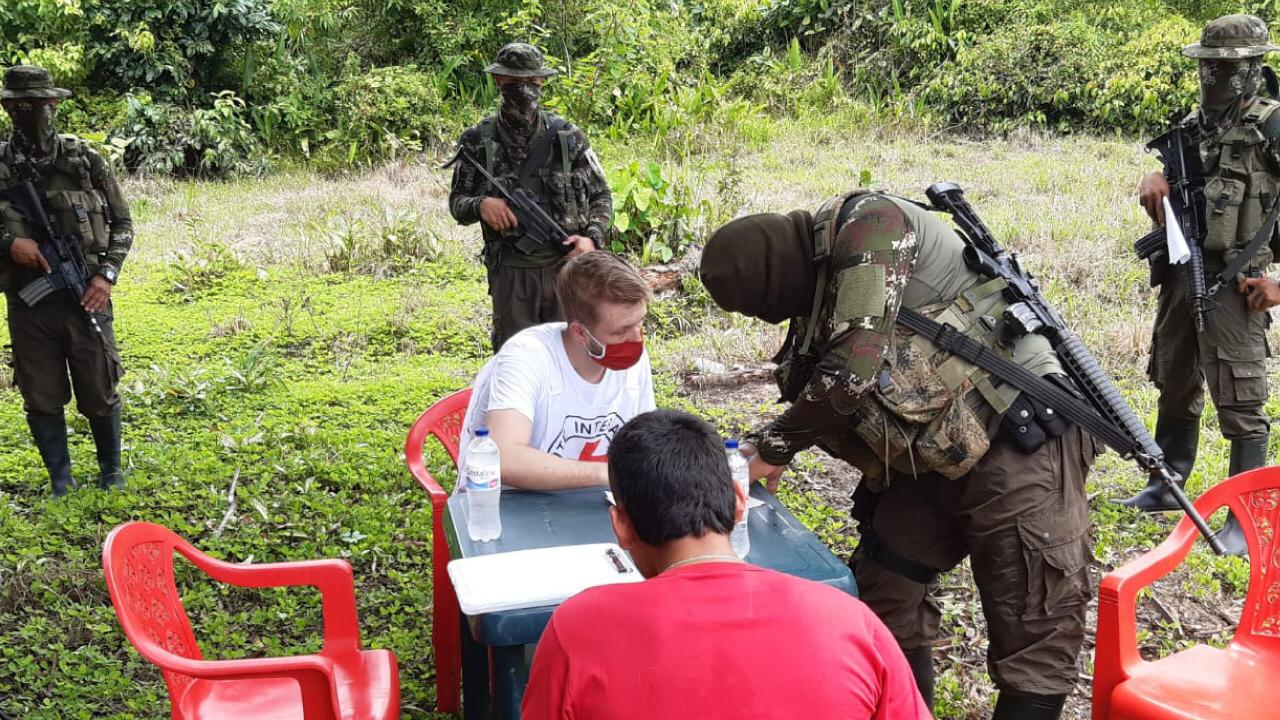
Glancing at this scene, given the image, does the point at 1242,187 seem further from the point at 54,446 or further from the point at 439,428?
the point at 54,446

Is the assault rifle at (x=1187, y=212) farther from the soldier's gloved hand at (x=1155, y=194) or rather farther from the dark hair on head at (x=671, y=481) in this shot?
the dark hair on head at (x=671, y=481)

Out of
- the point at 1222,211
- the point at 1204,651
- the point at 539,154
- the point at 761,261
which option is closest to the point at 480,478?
the point at 761,261

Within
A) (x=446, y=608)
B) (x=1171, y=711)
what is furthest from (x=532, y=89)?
(x=1171, y=711)

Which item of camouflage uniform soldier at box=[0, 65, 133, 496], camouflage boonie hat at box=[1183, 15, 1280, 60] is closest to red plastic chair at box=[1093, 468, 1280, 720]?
camouflage boonie hat at box=[1183, 15, 1280, 60]

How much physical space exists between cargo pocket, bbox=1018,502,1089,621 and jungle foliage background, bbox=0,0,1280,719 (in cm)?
85

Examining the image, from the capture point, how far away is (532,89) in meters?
5.10

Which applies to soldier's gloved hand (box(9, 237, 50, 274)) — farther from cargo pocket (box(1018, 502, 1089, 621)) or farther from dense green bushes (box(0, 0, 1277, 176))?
dense green bushes (box(0, 0, 1277, 176))

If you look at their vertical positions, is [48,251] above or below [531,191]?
below

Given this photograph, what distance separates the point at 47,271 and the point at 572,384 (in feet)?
9.34

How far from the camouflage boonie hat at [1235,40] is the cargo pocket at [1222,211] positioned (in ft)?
1.52

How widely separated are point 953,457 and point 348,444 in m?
3.46

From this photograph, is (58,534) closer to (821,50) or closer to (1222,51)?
(1222,51)

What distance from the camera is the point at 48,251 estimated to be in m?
4.62

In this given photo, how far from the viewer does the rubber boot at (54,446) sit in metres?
4.74
